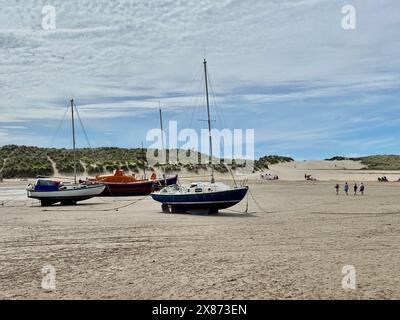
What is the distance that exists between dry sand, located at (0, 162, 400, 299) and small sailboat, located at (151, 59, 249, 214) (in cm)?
229

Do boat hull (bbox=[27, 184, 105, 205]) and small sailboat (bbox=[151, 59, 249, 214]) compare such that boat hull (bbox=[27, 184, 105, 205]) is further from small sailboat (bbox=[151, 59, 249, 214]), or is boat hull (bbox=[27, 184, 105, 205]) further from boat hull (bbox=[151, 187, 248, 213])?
boat hull (bbox=[151, 187, 248, 213])

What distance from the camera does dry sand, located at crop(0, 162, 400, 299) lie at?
932 centimetres

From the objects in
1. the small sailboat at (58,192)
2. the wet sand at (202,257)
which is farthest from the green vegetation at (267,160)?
the wet sand at (202,257)

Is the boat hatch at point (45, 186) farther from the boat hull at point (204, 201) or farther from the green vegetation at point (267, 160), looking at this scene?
the green vegetation at point (267, 160)

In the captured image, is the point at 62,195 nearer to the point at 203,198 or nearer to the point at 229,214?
the point at 203,198

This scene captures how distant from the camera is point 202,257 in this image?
488 inches

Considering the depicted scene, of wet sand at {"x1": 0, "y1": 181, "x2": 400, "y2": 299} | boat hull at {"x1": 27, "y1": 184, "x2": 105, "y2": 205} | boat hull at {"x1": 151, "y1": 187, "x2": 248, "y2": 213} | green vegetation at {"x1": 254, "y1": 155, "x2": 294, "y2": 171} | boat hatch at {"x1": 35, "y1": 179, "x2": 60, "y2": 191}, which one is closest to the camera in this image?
wet sand at {"x1": 0, "y1": 181, "x2": 400, "y2": 299}

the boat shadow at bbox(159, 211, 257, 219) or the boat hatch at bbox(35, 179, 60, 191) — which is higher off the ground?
the boat hatch at bbox(35, 179, 60, 191)

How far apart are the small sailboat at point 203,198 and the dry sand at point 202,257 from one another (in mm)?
2288

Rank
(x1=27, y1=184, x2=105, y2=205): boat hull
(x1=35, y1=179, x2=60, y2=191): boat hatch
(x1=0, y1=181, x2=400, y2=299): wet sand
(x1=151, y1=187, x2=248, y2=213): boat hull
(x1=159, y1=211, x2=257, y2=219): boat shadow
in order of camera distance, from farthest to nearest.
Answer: (x1=35, y1=179, x2=60, y2=191): boat hatch → (x1=27, y1=184, x2=105, y2=205): boat hull → (x1=151, y1=187, x2=248, y2=213): boat hull → (x1=159, y1=211, x2=257, y2=219): boat shadow → (x1=0, y1=181, x2=400, y2=299): wet sand

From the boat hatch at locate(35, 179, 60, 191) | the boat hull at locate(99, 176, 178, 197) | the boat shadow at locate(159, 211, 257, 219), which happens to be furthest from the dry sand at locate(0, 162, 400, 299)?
the boat hull at locate(99, 176, 178, 197)
